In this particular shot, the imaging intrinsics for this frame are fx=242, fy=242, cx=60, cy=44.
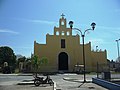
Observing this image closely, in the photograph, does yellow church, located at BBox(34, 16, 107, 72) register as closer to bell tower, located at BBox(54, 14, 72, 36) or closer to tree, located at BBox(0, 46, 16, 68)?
bell tower, located at BBox(54, 14, 72, 36)

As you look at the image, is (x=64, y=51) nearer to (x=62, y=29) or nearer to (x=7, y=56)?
(x=62, y=29)

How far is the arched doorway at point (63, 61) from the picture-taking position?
59.4m

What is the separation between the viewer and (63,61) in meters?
59.9

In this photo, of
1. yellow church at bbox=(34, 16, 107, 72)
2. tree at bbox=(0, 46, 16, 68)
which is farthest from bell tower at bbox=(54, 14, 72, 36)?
tree at bbox=(0, 46, 16, 68)

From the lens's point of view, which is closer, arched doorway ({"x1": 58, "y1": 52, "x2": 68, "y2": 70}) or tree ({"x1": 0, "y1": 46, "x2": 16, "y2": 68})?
arched doorway ({"x1": 58, "y1": 52, "x2": 68, "y2": 70})

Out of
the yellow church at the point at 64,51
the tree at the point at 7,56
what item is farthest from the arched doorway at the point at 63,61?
the tree at the point at 7,56

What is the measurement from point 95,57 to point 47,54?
12.3 m

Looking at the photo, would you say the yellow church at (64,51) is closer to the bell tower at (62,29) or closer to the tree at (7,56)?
the bell tower at (62,29)

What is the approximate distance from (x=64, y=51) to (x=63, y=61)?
2.49m

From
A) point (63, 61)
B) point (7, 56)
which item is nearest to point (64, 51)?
point (63, 61)

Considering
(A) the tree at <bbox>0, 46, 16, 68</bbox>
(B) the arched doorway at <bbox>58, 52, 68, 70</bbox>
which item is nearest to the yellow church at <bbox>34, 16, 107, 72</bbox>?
(B) the arched doorway at <bbox>58, 52, 68, 70</bbox>

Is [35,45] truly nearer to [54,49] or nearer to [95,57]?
[54,49]

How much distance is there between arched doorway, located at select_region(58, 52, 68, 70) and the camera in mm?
59438

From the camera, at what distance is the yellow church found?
59.0m
